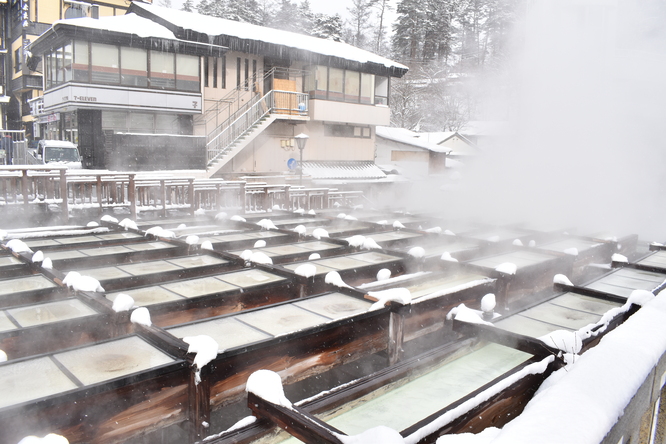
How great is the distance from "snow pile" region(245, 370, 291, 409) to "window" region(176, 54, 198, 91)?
19.8 meters

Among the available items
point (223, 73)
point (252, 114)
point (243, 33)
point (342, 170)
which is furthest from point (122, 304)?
point (342, 170)

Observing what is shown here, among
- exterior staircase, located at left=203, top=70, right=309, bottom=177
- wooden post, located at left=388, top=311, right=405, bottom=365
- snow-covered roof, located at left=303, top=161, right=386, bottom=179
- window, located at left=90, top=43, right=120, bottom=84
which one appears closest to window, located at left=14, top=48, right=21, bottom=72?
window, located at left=90, top=43, right=120, bottom=84

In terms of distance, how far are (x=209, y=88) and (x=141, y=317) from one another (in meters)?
19.1

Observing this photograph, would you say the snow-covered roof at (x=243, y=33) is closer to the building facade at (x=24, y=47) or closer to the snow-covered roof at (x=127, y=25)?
the snow-covered roof at (x=127, y=25)

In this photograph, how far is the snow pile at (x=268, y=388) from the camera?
223 cm

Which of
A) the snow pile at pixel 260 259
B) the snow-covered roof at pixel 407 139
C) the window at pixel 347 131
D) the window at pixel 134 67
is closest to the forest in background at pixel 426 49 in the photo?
the snow-covered roof at pixel 407 139

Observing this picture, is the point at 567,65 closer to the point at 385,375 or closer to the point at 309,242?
the point at 309,242

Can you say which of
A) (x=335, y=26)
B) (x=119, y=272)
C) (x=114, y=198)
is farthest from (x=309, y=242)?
(x=335, y=26)

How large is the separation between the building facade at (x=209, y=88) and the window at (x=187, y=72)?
0.04 m

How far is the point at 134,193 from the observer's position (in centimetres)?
1104

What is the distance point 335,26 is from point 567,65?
1052 inches

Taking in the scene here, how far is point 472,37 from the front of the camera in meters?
41.3

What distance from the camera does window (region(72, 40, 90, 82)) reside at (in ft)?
58.4

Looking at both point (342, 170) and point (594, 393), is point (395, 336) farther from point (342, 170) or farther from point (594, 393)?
point (342, 170)
